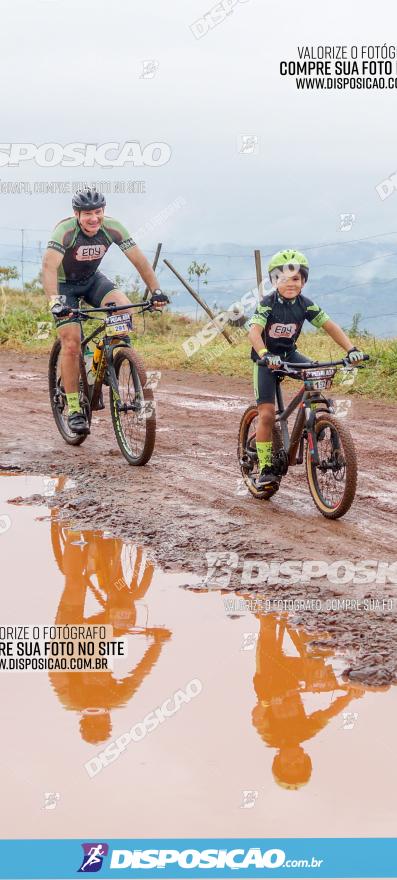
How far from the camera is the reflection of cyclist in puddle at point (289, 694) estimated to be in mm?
3922

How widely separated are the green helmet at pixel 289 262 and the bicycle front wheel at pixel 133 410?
5.30 feet

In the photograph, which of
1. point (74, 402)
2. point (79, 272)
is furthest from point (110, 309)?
point (74, 402)

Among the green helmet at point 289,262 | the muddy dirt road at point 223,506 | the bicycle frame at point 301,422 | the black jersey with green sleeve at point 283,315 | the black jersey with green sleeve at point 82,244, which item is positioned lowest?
the muddy dirt road at point 223,506

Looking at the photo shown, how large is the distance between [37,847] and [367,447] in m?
6.89

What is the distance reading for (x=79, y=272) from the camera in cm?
927

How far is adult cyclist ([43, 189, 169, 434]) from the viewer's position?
8.84 meters

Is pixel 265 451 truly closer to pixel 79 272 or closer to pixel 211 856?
pixel 79 272

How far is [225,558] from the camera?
6449 millimetres

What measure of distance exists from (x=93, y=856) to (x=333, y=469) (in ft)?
13.5

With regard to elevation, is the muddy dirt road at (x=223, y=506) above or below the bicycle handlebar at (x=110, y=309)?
below

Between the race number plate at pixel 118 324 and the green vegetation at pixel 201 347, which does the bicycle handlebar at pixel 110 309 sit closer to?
the race number plate at pixel 118 324

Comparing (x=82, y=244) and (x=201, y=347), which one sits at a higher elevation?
(x=82, y=244)

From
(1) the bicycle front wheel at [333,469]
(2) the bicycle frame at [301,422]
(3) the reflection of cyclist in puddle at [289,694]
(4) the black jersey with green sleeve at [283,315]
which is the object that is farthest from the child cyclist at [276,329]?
(3) the reflection of cyclist in puddle at [289,694]

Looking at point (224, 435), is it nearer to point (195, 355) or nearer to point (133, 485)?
point (133, 485)
